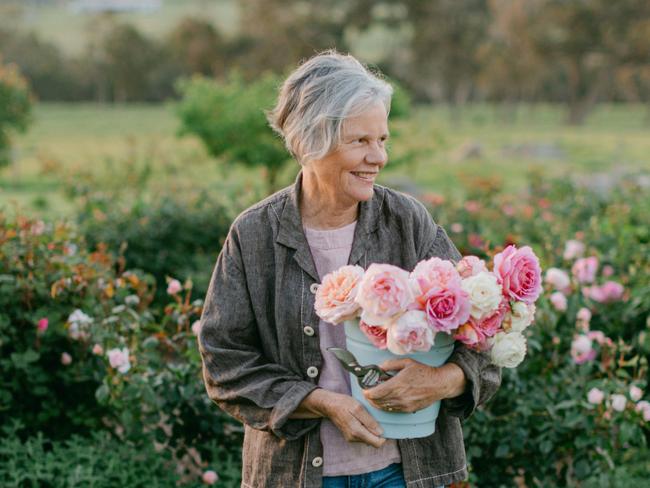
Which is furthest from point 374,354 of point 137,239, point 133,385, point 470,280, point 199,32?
point 199,32

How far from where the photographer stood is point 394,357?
1800 millimetres

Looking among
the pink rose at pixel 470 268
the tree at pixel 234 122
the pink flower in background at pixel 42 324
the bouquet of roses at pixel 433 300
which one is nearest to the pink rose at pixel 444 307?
the bouquet of roses at pixel 433 300

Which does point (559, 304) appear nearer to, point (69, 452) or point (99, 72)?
point (69, 452)

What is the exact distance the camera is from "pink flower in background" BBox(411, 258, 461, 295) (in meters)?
1.75

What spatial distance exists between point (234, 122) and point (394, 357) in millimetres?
10136

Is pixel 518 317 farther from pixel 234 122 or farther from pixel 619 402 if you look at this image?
pixel 234 122

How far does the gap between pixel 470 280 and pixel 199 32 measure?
42.8m

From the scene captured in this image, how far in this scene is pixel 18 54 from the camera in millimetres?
47750

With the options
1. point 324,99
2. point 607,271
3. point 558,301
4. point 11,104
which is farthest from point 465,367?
point 11,104

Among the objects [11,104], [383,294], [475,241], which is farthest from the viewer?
[11,104]

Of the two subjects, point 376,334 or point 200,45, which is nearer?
point 376,334

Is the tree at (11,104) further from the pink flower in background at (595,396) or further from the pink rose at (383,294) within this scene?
the pink rose at (383,294)

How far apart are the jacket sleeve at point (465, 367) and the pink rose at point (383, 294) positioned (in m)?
0.25

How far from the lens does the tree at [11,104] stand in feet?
54.7
